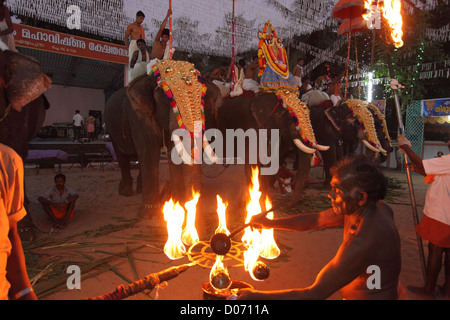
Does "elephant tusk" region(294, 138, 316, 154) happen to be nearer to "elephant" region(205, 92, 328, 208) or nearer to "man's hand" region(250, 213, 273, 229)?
"elephant" region(205, 92, 328, 208)

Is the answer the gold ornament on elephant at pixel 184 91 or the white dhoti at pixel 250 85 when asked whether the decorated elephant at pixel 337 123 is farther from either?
the gold ornament on elephant at pixel 184 91

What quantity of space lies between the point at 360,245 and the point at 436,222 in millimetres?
2036

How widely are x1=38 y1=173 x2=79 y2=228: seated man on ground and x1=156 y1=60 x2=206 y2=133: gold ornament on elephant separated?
2648mm

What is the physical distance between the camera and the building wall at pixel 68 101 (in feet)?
79.6

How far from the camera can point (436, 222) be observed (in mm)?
3354

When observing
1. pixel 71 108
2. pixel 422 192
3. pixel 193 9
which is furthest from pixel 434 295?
pixel 71 108

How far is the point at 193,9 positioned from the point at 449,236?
9.08 metres

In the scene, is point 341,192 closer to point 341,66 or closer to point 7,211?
point 7,211

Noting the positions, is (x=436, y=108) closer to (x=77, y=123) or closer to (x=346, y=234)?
(x=346, y=234)

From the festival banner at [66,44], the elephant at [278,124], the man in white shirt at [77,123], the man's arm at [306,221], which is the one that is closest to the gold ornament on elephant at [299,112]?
the elephant at [278,124]

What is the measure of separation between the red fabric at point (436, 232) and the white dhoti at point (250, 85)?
18.2ft

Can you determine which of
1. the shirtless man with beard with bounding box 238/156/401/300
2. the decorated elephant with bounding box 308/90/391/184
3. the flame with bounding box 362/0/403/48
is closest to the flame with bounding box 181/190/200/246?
the shirtless man with beard with bounding box 238/156/401/300

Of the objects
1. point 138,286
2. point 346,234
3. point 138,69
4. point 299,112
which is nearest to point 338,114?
point 299,112

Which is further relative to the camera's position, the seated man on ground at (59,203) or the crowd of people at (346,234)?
the seated man on ground at (59,203)
